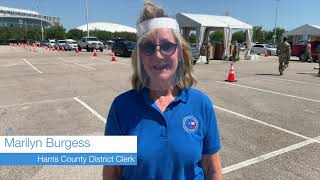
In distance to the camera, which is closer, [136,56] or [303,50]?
[136,56]

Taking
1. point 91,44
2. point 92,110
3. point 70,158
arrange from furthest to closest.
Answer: point 91,44 < point 92,110 < point 70,158

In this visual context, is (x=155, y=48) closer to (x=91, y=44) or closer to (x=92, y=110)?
(x=92, y=110)

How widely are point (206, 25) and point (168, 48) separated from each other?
82.1 feet

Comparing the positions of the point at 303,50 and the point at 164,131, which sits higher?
the point at 303,50

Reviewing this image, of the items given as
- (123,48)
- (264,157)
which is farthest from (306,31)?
(264,157)

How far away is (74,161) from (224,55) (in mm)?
26921

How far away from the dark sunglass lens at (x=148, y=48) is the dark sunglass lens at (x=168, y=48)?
0.05m

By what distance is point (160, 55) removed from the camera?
1.87 m

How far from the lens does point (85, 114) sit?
24.4 ft

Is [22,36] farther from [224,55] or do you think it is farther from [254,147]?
[254,147]

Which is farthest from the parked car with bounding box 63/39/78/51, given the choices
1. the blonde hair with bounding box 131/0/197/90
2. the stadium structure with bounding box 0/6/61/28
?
the stadium structure with bounding box 0/6/61/28

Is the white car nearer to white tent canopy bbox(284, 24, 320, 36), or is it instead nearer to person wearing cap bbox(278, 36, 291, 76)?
white tent canopy bbox(284, 24, 320, 36)

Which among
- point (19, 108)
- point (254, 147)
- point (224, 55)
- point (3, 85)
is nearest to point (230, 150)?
point (254, 147)

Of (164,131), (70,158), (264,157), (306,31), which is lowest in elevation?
(264,157)
